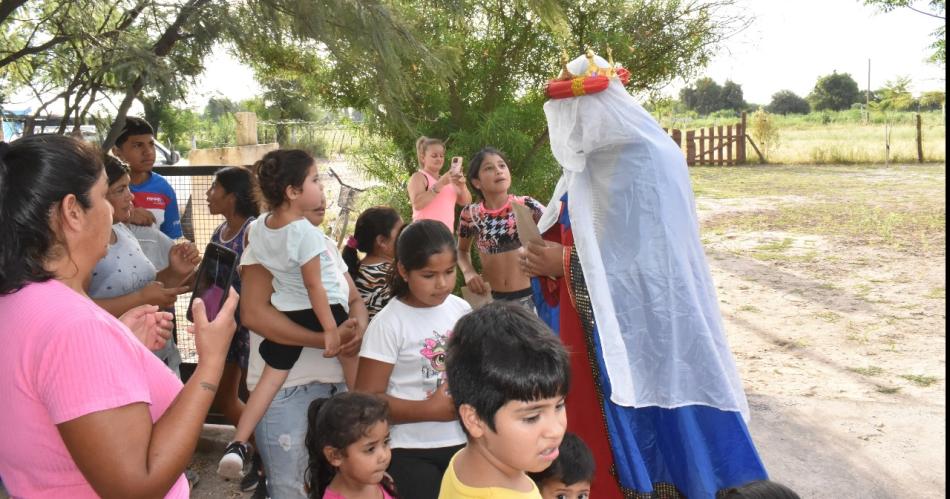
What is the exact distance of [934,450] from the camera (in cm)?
443

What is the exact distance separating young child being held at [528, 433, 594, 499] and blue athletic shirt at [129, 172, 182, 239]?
280cm

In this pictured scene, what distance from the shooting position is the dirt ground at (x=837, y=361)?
4.26 metres

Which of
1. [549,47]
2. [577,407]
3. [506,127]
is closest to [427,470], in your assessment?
[577,407]

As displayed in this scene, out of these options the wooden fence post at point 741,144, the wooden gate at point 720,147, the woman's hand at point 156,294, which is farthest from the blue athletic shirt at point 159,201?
the wooden fence post at point 741,144

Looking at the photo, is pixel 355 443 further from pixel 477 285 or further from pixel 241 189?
pixel 477 285

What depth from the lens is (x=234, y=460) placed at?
3379 millimetres

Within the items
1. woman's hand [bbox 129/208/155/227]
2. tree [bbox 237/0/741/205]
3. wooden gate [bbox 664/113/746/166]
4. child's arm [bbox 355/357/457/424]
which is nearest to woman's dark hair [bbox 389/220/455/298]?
child's arm [bbox 355/357/457/424]

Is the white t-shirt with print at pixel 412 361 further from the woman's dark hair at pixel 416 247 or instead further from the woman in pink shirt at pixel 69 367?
the woman in pink shirt at pixel 69 367

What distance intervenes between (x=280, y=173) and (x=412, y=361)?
1.02 meters

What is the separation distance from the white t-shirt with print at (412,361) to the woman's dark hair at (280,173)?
0.79 metres

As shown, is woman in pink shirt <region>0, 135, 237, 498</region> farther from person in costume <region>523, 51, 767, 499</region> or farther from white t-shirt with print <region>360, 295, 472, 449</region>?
person in costume <region>523, 51, 767, 499</region>

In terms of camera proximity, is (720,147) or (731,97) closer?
(720,147)

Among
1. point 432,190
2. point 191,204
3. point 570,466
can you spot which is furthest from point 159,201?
point 570,466

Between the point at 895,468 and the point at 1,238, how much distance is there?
4.17 meters
